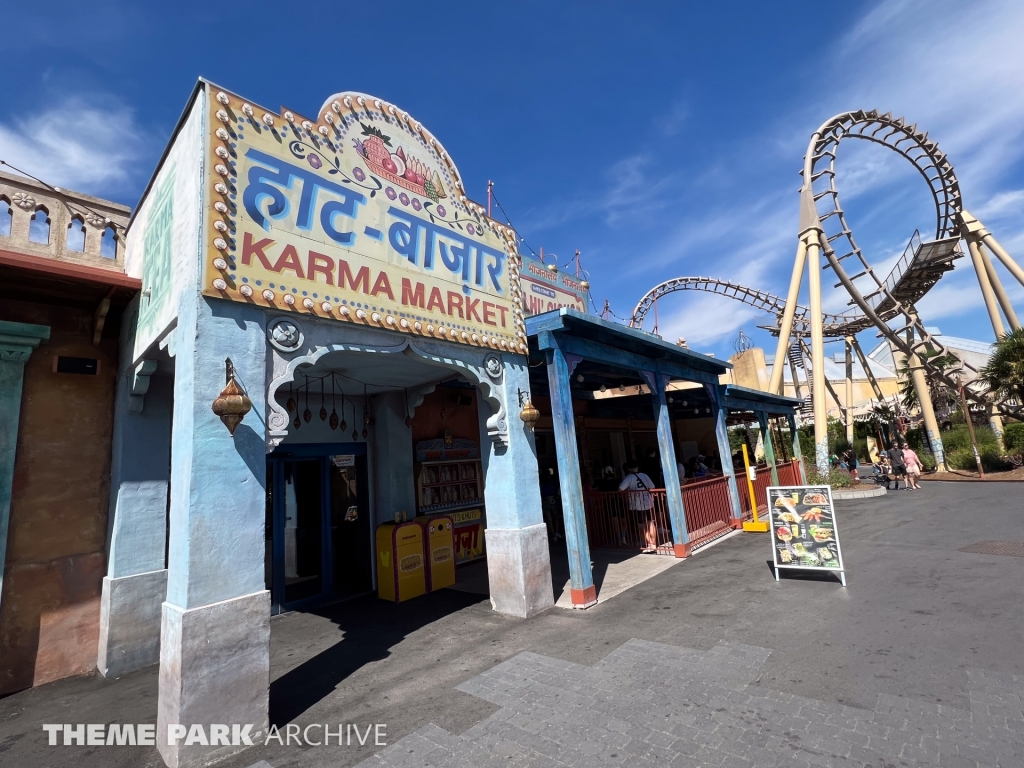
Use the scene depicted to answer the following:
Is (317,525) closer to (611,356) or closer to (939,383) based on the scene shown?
(611,356)

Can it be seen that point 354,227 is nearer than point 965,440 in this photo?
Yes

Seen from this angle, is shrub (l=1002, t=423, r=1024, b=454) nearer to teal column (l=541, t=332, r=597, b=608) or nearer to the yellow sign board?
teal column (l=541, t=332, r=597, b=608)

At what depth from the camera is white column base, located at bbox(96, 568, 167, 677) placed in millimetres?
5586

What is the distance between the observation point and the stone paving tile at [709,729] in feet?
9.80

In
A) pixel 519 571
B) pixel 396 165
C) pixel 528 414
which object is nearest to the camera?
pixel 396 165

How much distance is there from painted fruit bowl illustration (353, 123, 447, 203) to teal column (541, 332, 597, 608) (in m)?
2.65

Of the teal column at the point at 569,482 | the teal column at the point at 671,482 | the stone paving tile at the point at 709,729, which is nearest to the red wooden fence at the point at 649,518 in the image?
the teal column at the point at 671,482

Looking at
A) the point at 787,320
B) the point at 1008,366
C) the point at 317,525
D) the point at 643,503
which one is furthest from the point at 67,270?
the point at 1008,366

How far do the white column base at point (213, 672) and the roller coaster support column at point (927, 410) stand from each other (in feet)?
90.1

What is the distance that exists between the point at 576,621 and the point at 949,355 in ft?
103

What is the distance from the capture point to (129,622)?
574cm

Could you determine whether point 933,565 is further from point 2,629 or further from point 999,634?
point 2,629

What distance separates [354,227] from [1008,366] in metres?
26.4

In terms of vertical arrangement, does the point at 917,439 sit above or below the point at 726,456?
below
